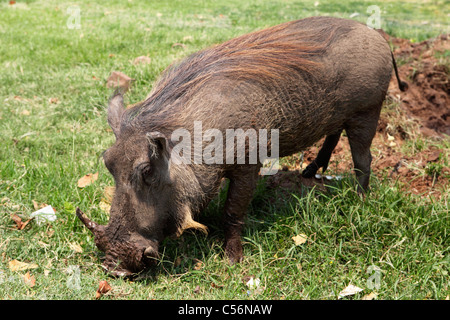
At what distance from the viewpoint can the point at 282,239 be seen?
10.8 feet

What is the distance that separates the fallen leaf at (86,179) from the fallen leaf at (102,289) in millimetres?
1114

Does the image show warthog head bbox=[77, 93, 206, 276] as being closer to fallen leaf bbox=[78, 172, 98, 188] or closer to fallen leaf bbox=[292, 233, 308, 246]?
fallen leaf bbox=[292, 233, 308, 246]

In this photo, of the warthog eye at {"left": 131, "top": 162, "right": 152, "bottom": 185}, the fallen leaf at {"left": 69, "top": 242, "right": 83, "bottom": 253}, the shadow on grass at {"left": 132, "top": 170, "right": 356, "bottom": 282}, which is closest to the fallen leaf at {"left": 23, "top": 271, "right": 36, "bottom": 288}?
the fallen leaf at {"left": 69, "top": 242, "right": 83, "bottom": 253}

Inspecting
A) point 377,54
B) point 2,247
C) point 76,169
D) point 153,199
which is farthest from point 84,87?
point 377,54

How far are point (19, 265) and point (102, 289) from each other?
0.65m

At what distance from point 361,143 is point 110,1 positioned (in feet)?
26.4

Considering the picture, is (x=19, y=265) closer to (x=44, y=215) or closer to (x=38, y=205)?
(x=44, y=215)

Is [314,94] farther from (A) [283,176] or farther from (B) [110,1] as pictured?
(B) [110,1]

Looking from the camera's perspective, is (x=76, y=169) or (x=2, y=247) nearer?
(x=2, y=247)

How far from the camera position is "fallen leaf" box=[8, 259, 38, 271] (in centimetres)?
308

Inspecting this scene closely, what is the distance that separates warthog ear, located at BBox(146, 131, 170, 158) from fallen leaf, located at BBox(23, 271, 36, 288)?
1147 millimetres

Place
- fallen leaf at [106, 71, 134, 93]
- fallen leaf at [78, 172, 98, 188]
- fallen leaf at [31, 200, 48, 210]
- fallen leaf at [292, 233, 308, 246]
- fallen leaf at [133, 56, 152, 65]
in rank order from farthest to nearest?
fallen leaf at [133, 56, 152, 65] → fallen leaf at [106, 71, 134, 93] → fallen leaf at [78, 172, 98, 188] → fallen leaf at [31, 200, 48, 210] → fallen leaf at [292, 233, 308, 246]

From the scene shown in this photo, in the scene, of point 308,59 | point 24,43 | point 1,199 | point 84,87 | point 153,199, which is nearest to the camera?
point 153,199

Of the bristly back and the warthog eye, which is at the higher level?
the bristly back
